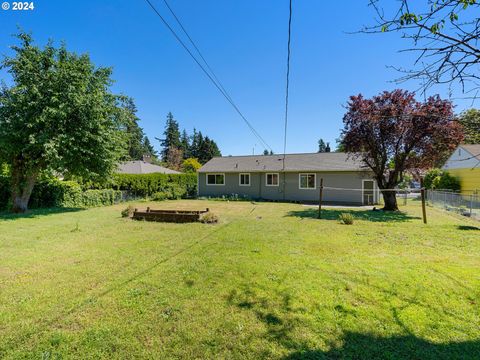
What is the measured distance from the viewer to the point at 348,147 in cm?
1377

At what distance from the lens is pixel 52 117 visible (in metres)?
11.5

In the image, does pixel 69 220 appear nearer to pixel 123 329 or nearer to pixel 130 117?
pixel 130 117

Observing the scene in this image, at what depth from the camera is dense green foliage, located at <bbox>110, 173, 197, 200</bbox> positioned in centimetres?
2019

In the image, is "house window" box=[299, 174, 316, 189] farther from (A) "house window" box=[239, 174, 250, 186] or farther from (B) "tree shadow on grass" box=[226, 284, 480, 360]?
(B) "tree shadow on grass" box=[226, 284, 480, 360]

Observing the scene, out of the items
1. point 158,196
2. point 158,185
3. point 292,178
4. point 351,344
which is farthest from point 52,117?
point 292,178

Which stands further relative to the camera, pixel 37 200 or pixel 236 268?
pixel 37 200

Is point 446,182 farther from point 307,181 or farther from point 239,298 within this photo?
point 239,298

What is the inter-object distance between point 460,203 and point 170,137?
57.1 m

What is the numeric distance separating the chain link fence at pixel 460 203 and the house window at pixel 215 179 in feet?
51.2

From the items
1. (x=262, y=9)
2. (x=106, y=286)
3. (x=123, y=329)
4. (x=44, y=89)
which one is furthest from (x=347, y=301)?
(x=44, y=89)

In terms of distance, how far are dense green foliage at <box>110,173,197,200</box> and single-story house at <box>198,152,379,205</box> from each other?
1661 mm

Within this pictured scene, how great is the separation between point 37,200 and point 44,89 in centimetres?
632

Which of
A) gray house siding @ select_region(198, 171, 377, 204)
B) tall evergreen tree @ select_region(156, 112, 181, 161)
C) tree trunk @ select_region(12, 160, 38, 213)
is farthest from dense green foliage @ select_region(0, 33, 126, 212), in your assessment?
tall evergreen tree @ select_region(156, 112, 181, 161)

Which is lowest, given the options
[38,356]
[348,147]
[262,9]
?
[38,356]
